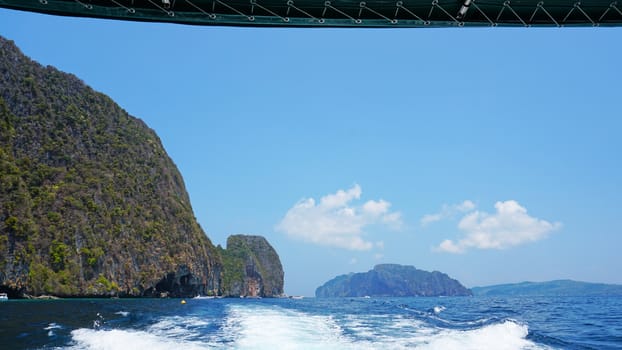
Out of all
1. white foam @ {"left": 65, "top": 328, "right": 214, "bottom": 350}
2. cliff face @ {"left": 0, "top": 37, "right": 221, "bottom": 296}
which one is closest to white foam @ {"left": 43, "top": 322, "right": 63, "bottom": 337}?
white foam @ {"left": 65, "top": 328, "right": 214, "bottom": 350}

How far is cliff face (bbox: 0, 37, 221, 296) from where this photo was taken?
74312mm

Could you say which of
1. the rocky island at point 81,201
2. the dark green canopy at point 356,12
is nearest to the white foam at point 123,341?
the dark green canopy at point 356,12

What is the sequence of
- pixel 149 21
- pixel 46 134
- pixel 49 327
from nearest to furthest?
pixel 149 21
pixel 49 327
pixel 46 134

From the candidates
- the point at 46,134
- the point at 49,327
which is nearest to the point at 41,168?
the point at 46,134

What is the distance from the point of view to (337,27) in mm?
8805

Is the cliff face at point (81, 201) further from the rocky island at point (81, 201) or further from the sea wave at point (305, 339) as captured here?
the sea wave at point (305, 339)

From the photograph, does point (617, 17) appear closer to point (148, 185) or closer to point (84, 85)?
point (148, 185)

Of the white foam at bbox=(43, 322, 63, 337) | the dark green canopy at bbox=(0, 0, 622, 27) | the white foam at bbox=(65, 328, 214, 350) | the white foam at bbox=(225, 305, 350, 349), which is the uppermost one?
the dark green canopy at bbox=(0, 0, 622, 27)

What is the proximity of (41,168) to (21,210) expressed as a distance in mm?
19253

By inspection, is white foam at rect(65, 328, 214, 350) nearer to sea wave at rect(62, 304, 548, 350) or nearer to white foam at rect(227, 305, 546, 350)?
sea wave at rect(62, 304, 548, 350)

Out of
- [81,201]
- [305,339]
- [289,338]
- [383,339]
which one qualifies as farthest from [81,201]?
[383,339]

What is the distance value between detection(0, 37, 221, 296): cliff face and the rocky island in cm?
23

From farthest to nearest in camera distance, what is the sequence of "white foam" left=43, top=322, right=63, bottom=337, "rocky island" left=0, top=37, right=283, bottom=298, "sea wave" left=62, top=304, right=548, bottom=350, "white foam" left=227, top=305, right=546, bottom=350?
"rocky island" left=0, top=37, right=283, bottom=298 → "white foam" left=43, top=322, right=63, bottom=337 → "white foam" left=227, top=305, right=546, bottom=350 → "sea wave" left=62, top=304, right=548, bottom=350

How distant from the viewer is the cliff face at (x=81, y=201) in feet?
244
